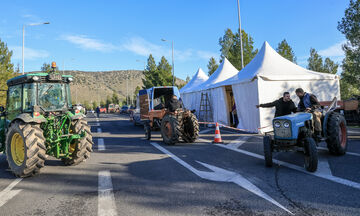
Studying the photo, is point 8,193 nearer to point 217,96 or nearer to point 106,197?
point 106,197

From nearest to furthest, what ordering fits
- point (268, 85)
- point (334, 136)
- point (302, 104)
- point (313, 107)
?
1. point (334, 136)
2. point (313, 107)
3. point (302, 104)
4. point (268, 85)

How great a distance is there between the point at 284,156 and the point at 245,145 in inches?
88.0

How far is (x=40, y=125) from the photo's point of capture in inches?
246

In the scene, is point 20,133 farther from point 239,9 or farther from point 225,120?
point 239,9

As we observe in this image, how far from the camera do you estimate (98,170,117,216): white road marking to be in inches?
140

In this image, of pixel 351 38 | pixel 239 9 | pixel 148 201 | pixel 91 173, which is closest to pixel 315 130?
pixel 148 201

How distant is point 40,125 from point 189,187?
4028 millimetres

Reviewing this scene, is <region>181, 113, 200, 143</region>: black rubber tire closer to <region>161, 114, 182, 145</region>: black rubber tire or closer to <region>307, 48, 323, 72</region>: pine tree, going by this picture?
<region>161, 114, 182, 145</region>: black rubber tire

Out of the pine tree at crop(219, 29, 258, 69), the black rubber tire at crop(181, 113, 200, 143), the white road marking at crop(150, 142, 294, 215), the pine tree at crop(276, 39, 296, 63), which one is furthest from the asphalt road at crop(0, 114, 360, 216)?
the pine tree at crop(276, 39, 296, 63)

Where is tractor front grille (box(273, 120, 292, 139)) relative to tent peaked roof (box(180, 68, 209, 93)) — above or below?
below

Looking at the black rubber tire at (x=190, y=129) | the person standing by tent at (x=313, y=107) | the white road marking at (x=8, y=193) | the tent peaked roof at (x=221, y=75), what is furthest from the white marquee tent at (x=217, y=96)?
the white road marking at (x=8, y=193)

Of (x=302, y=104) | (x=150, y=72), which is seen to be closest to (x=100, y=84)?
(x=150, y=72)

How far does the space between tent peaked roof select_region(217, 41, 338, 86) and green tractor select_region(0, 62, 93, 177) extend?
8795mm

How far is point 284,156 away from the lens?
7066 millimetres
